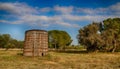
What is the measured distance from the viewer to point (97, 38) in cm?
5409

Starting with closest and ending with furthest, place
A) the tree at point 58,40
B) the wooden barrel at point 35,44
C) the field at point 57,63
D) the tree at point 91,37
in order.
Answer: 1. the field at point 57,63
2. the wooden barrel at point 35,44
3. the tree at point 91,37
4. the tree at point 58,40

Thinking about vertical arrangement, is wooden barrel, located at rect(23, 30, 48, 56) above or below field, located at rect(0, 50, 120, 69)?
above

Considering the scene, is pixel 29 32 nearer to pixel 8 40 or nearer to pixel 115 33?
pixel 115 33

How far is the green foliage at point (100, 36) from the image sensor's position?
54719 millimetres

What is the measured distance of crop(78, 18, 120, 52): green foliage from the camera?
54.7m

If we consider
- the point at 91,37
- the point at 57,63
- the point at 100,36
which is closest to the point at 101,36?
the point at 100,36

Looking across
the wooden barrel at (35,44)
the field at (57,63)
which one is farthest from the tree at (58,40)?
the field at (57,63)

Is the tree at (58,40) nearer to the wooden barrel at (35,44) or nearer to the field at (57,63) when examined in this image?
the wooden barrel at (35,44)

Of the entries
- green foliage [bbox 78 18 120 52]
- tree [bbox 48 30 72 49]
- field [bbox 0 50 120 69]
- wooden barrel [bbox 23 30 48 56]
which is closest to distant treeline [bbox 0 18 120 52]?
green foliage [bbox 78 18 120 52]

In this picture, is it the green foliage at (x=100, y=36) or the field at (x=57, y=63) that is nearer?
the field at (x=57, y=63)

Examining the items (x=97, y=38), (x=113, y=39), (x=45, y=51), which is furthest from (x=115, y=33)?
(x=45, y=51)

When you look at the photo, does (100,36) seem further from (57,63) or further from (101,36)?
(57,63)

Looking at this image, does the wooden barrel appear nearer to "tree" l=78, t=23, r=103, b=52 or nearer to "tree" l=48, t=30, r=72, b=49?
"tree" l=78, t=23, r=103, b=52

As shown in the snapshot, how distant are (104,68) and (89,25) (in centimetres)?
3923
